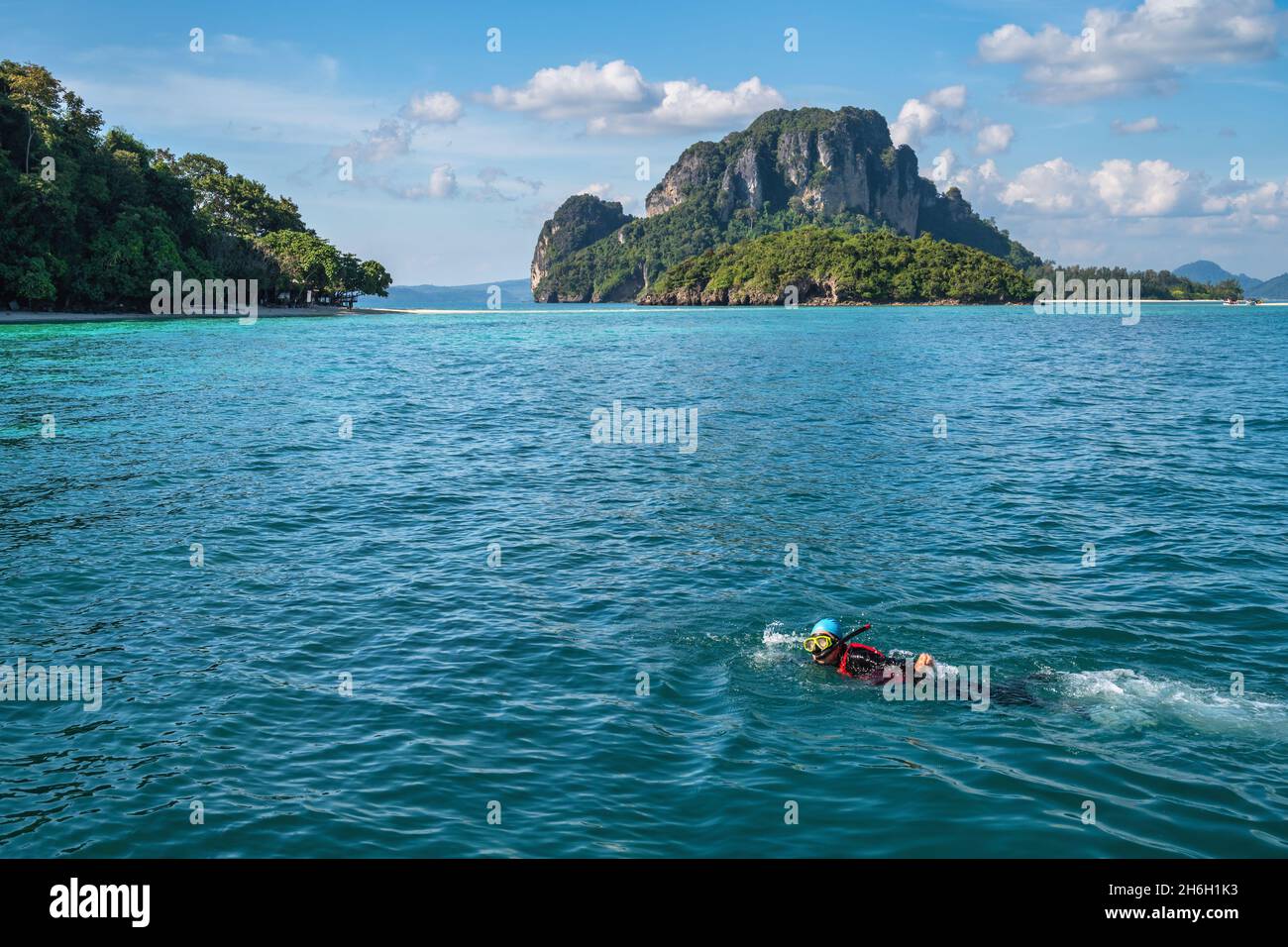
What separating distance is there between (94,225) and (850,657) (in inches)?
5082

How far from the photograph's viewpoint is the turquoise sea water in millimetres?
13055

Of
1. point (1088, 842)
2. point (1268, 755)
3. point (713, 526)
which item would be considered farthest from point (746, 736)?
point (713, 526)

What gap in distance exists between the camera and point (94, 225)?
120 metres

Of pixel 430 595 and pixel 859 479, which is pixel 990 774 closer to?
pixel 430 595

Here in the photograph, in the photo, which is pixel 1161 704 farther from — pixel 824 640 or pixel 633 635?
pixel 633 635

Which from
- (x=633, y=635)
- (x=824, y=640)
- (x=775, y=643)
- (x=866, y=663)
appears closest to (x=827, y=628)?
(x=824, y=640)

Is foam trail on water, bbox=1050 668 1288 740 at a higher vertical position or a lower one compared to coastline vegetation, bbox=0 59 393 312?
lower

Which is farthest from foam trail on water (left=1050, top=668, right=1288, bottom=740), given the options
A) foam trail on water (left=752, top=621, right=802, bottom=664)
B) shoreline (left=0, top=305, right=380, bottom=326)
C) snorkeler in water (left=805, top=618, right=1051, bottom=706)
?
shoreline (left=0, top=305, right=380, bottom=326)

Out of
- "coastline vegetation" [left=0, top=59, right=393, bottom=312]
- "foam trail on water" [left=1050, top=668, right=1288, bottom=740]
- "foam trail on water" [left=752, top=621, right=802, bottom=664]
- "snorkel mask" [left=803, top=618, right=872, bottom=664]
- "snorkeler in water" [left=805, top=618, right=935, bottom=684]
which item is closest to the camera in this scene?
"foam trail on water" [left=1050, top=668, right=1288, bottom=740]

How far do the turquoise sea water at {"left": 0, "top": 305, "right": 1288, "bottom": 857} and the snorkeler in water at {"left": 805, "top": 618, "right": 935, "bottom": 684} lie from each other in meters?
0.43

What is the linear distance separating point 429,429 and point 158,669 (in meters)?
31.5
